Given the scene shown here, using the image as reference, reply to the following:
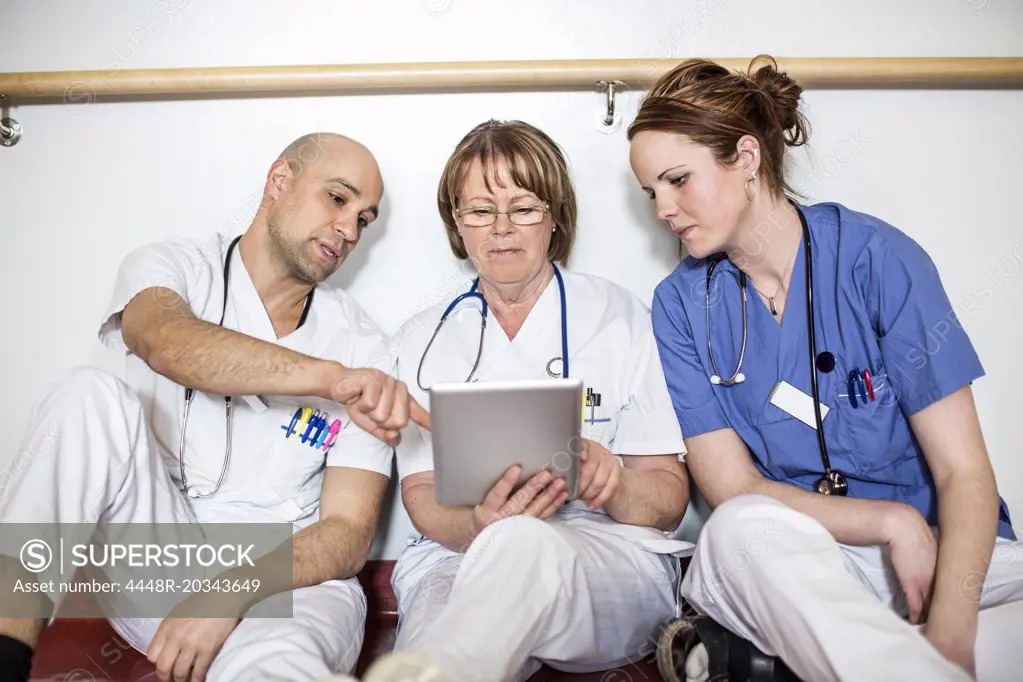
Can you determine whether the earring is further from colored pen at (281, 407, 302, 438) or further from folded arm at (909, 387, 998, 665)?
colored pen at (281, 407, 302, 438)

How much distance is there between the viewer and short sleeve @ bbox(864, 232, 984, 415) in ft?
4.21

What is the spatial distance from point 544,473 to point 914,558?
57 cm

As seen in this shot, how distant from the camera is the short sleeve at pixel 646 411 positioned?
148 centimetres

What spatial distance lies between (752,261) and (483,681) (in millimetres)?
881

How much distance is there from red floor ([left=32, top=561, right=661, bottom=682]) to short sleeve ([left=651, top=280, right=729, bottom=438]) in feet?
1.53

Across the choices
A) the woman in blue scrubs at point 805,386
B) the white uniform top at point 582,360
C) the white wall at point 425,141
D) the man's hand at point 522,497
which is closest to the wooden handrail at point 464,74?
the white wall at point 425,141

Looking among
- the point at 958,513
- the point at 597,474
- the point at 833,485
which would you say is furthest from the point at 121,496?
the point at 958,513

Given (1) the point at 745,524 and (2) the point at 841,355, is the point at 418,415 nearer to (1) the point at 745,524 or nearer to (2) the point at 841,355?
(1) the point at 745,524

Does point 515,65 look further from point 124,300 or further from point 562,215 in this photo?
point 124,300

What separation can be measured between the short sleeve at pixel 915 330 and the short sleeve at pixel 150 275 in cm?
125

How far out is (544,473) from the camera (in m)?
1.23

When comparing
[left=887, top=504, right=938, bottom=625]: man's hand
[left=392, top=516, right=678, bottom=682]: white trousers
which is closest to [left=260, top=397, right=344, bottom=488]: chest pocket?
[left=392, top=516, right=678, bottom=682]: white trousers

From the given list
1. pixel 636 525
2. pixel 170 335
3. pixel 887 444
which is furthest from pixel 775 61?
pixel 170 335

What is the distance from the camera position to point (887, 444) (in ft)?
4.58
